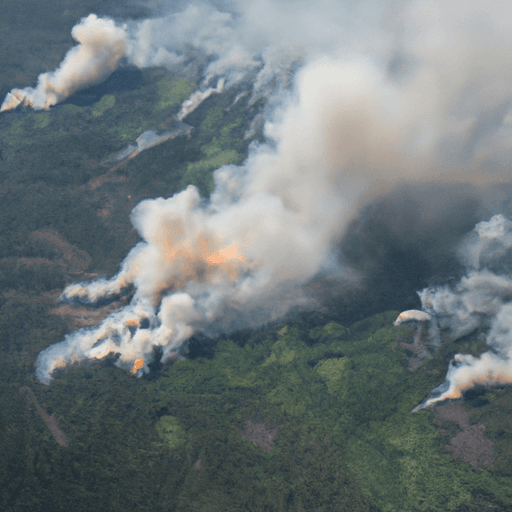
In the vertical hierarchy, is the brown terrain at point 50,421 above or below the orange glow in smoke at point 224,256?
below

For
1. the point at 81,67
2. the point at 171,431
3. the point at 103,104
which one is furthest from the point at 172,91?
the point at 171,431

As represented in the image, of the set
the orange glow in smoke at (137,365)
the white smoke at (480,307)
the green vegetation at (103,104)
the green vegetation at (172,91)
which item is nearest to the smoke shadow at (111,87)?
the green vegetation at (103,104)

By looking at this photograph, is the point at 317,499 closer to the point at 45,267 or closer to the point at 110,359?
the point at 110,359

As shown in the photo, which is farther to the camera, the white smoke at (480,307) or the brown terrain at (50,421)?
the white smoke at (480,307)

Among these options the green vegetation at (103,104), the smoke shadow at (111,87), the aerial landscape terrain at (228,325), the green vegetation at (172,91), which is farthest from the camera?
the smoke shadow at (111,87)

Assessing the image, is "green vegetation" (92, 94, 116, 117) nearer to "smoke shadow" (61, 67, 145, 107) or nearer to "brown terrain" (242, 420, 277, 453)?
"smoke shadow" (61, 67, 145, 107)

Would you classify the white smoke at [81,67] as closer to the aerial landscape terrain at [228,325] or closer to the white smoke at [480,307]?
the aerial landscape terrain at [228,325]

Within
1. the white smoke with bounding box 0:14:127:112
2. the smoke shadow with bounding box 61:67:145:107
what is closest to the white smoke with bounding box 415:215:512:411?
the smoke shadow with bounding box 61:67:145:107
